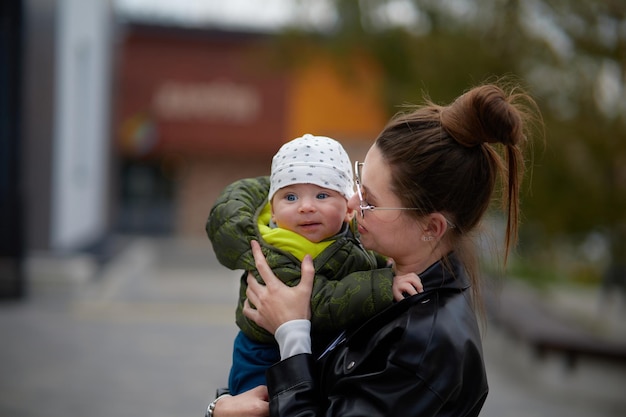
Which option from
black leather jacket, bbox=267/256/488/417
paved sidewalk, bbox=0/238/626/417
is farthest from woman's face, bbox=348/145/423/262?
paved sidewalk, bbox=0/238/626/417

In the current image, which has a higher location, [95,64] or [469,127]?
[95,64]

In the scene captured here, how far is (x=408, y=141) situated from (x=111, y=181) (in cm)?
2094

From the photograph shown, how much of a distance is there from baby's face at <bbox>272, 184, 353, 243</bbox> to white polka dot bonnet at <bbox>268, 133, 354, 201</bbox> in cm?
2

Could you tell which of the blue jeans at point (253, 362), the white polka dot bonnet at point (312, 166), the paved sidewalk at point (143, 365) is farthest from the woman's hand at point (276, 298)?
the paved sidewalk at point (143, 365)

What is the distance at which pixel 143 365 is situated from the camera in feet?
25.2

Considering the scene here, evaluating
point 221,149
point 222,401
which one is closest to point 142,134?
point 221,149

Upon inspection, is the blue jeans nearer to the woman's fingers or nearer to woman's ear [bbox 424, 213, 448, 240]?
the woman's fingers

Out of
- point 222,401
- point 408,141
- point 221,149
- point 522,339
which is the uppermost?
point 221,149

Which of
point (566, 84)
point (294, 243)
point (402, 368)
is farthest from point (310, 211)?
point (566, 84)

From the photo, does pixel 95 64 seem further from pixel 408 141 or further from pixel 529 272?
pixel 408 141

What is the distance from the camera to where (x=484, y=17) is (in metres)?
10.4

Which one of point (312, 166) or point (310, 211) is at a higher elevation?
point (312, 166)

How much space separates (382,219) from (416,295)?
0.64 ft

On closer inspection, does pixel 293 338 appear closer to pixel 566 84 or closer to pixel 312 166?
pixel 312 166
